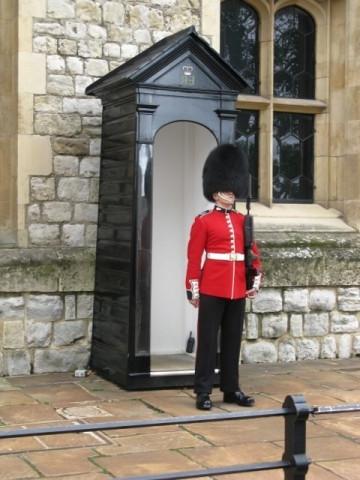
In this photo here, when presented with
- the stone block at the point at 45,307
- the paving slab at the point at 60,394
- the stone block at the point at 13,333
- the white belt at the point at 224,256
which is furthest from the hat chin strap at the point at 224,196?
the stone block at the point at 13,333

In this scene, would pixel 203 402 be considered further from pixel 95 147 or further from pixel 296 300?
pixel 95 147

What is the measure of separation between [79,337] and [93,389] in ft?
2.25

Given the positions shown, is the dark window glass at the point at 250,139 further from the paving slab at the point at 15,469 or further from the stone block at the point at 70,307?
the paving slab at the point at 15,469

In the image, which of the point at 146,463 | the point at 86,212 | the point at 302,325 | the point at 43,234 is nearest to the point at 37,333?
the point at 43,234

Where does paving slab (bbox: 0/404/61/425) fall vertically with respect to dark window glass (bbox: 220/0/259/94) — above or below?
below

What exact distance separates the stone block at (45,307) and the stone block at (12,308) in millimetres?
49

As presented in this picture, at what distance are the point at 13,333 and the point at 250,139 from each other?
266cm

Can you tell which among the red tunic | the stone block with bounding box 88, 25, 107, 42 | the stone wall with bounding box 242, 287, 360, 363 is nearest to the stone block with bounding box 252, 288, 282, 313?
the stone wall with bounding box 242, 287, 360, 363

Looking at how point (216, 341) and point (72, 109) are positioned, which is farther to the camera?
point (72, 109)

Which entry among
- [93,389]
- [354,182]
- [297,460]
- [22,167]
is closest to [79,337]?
[93,389]

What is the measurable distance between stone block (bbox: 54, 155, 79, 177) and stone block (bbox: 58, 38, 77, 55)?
75 cm

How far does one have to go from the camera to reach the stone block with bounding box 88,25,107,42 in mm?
6496

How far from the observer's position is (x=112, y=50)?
6578mm

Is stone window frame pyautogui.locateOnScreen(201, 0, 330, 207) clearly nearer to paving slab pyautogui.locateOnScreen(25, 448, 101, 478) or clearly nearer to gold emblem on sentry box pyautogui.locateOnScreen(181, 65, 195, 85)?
gold emblem on sentry box pyautogui.locateOnScreen(181, 65, 195, 85)
